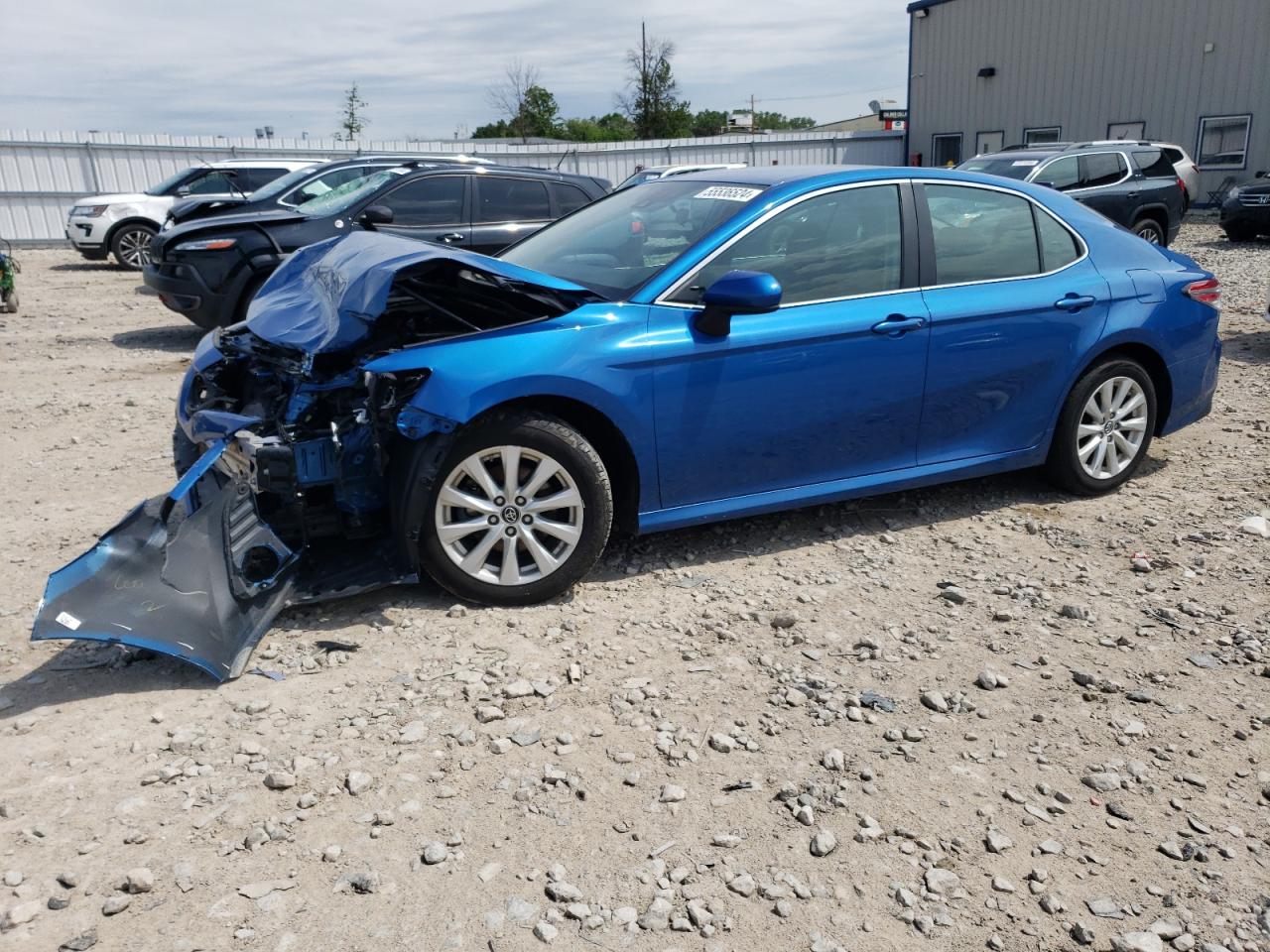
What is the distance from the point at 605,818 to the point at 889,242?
9.94 feet

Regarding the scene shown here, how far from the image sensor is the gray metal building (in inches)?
904

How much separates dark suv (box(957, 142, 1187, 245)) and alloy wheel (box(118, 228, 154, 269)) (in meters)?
12.7

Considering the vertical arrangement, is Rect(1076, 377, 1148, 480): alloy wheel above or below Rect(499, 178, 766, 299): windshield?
below

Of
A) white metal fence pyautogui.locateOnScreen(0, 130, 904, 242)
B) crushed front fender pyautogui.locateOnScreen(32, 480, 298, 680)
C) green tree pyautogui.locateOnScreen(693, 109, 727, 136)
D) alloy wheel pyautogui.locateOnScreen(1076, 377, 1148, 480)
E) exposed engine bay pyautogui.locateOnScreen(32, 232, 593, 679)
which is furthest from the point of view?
green tree pyautogui.locateOnScreen(693, 109, 727, 136)

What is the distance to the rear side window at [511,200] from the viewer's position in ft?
33.3

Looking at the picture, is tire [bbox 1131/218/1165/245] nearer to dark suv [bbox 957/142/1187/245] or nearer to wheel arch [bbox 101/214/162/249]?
dark suv [bbox 957/142/1187/245]

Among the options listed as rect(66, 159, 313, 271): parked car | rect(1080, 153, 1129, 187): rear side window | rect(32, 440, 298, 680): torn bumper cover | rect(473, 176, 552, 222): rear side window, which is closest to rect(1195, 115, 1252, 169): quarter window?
rect(1080, 153, 1129, 187): rear side window

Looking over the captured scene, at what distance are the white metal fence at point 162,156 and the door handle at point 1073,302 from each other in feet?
57.7

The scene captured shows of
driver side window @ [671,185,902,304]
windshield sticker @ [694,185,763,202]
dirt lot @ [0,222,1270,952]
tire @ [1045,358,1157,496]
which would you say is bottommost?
dirt lot @ [0,222,1270,952]

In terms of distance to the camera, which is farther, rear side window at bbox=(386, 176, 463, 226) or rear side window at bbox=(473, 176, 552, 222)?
rear side window at bbox=(473, 176, 552, 222)

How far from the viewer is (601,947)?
246 cm

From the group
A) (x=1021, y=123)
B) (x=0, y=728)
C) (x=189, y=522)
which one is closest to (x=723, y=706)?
(x=189, y=522)

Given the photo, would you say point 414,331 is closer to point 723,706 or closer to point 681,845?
point 723,706

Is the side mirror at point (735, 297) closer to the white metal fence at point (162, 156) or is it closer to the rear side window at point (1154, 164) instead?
the rear side window at point (1154, 164)
